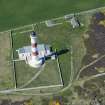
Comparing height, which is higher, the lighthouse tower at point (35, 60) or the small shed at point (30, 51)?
the small shed at point (30, 51)

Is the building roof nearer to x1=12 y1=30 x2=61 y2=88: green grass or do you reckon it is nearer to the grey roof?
the grey roof

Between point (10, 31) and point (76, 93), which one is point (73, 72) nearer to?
point (76, 93)

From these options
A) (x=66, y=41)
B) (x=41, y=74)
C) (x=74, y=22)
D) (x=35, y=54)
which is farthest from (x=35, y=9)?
(x=41, y=74)

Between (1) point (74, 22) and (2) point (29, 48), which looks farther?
(1) point (74, 22)

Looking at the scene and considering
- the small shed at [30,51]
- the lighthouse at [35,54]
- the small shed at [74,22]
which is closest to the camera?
the lighthouse at [35,54]

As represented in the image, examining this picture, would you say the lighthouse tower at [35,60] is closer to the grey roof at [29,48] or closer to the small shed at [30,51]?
the small shed at [30,51]

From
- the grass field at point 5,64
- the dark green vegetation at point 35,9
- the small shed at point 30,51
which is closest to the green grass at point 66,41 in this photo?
the small shed at point 30,51

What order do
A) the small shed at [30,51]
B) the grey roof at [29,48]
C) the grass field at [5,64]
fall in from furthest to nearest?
the grey roof at [29,48] → the small shed at [30,51] → the grass field at [5,64]

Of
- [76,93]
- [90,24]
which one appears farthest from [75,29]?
[76,93]

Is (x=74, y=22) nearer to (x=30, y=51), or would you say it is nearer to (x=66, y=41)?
(x=66, y=41)
